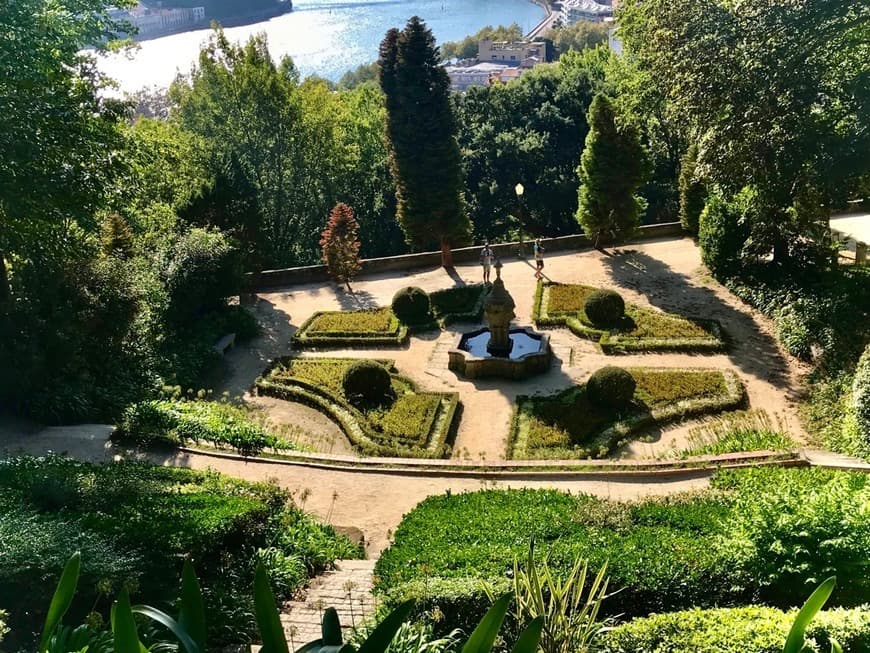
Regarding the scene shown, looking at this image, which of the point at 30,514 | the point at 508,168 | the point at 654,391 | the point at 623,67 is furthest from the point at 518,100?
the point at 30,514

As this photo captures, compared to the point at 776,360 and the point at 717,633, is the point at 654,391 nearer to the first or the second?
the point at 776,360

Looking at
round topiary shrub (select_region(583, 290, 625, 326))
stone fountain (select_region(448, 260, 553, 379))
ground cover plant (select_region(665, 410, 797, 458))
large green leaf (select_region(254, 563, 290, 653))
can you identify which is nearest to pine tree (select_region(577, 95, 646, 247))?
round topiary shrub (select_region(583, 290, 625, 326))

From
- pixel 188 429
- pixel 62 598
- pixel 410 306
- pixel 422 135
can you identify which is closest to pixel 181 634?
pixel 62 598

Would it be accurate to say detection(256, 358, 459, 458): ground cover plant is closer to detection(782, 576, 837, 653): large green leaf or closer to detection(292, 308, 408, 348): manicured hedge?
detection(292, 308, 408, 348): manicured hedge

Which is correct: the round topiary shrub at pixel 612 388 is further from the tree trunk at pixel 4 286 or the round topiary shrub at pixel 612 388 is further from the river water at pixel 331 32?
the river water at pixel 331 32

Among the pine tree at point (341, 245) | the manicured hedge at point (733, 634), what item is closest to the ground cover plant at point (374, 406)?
the pine tree at point (341, 245)

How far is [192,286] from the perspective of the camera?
74.0 ft

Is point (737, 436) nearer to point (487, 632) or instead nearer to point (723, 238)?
point (723, 238)

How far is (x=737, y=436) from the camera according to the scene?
16.3m

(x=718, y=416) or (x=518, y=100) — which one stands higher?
(x=518, y=100)

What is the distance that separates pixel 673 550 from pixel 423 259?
2105cm

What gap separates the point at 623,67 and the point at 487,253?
35.1ft

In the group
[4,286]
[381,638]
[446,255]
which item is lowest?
[446,255]

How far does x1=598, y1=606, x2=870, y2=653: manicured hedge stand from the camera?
22.2 feet
